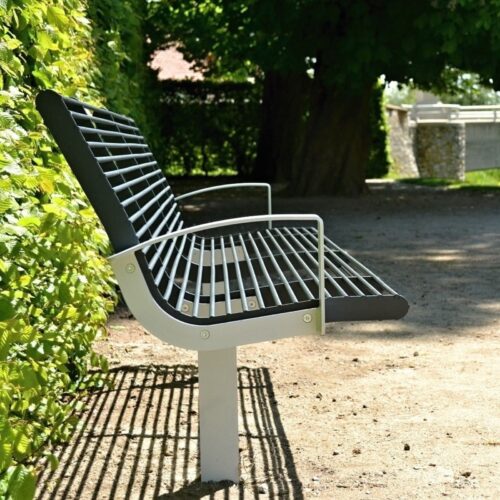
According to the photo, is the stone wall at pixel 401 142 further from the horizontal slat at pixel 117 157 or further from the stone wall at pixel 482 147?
the horizontal slat at pixel 117 157

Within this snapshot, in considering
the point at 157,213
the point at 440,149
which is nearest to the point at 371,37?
the point at 157,213

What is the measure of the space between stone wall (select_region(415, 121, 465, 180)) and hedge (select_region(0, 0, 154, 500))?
26.7 metres

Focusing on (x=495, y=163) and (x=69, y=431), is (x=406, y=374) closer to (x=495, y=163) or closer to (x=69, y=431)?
(x=69, y=431)

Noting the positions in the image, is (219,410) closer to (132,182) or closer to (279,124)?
(132,182)

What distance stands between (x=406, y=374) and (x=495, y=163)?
34250mm

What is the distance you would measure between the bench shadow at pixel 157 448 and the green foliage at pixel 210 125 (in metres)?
20.1

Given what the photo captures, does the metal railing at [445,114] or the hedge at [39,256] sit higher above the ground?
the hedge at [39,256]

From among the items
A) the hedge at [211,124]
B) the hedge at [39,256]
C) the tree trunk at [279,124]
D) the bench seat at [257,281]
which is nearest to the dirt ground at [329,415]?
the hedge at [39,256]

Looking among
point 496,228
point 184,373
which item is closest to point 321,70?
point 496,228

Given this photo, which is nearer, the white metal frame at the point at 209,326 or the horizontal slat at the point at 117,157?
the white metal frame at the point at 209,326

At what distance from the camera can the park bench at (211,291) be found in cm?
325

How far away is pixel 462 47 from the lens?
49.1 ft

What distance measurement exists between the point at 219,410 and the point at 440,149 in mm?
29175

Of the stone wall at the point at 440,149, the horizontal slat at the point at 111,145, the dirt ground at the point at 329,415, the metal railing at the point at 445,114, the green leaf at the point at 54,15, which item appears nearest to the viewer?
the horizontal slat at the point at 111,145
